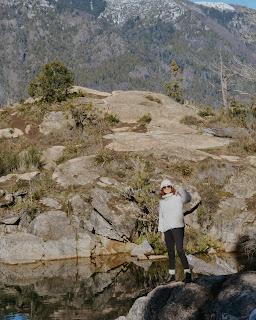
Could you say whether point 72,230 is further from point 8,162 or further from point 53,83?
point 53,83

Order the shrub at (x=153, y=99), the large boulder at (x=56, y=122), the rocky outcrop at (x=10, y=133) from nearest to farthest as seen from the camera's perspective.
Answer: the large boulder at (x=56, y=122), the rocky outcrop at (x=10, y=133), the shrub at (x=153, y=99)

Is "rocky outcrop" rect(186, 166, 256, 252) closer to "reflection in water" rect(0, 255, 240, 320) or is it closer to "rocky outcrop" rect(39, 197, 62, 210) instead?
"reflection in water" rect(0, 255, 240, 320)

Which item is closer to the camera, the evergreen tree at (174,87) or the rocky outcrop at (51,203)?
the rocky outcrop at (51,203)

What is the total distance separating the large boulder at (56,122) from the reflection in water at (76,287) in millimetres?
15540

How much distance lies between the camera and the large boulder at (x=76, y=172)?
96.2ft

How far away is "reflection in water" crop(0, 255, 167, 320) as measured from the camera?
17.1 meters

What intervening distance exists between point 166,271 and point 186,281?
951 centimetres

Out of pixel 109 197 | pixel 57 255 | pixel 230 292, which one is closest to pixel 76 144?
pixel 109 197

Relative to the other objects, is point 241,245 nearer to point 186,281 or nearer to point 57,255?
point 57,255

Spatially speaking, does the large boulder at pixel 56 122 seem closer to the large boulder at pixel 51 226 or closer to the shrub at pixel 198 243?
the large boulder at pixel 51 226

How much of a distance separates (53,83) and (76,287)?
2678cm

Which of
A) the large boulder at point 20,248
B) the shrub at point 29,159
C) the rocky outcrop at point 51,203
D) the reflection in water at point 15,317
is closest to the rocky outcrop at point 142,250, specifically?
the large boulder at point 20,248

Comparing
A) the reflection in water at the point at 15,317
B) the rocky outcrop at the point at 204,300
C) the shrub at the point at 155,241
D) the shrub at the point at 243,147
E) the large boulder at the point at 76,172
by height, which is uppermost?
the rocky outcrop at the point at 204,300

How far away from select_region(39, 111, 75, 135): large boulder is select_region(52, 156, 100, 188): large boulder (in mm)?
7596
